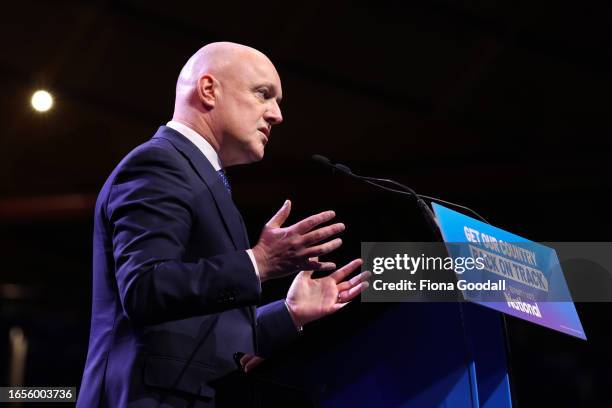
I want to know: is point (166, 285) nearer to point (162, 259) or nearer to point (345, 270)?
point (162, 259)

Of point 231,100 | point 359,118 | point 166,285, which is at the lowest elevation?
point 166,285

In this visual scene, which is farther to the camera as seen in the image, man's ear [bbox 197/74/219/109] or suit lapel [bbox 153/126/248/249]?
man's ear [bbox 197/74/219/109]

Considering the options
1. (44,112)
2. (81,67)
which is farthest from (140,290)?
(44,112)

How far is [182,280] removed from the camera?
4.82ft

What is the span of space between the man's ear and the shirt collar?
2.9 inches

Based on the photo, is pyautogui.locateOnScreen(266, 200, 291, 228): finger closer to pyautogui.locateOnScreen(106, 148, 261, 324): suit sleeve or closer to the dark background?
pyautogui.locateOnScreen(106, 148, 261, 324): suit sleeve

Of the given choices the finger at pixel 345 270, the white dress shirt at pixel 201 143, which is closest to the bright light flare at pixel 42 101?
the white dress shirt at pixel 201 143

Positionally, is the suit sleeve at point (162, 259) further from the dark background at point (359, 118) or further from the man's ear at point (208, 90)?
the dark background at point (359, 118)

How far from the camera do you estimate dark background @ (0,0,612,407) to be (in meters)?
4.73

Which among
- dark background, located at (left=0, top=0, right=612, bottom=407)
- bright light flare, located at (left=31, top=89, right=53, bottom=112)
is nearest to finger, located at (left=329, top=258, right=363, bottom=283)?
dark background, located at (left=0, top=0, right=612, bottom=407)

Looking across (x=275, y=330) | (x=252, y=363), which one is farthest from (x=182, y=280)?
(x=275, y=330)

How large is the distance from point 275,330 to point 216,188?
1.13 ft

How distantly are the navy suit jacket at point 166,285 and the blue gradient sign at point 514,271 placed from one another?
37 cm

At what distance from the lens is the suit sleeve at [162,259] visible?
1.46m
